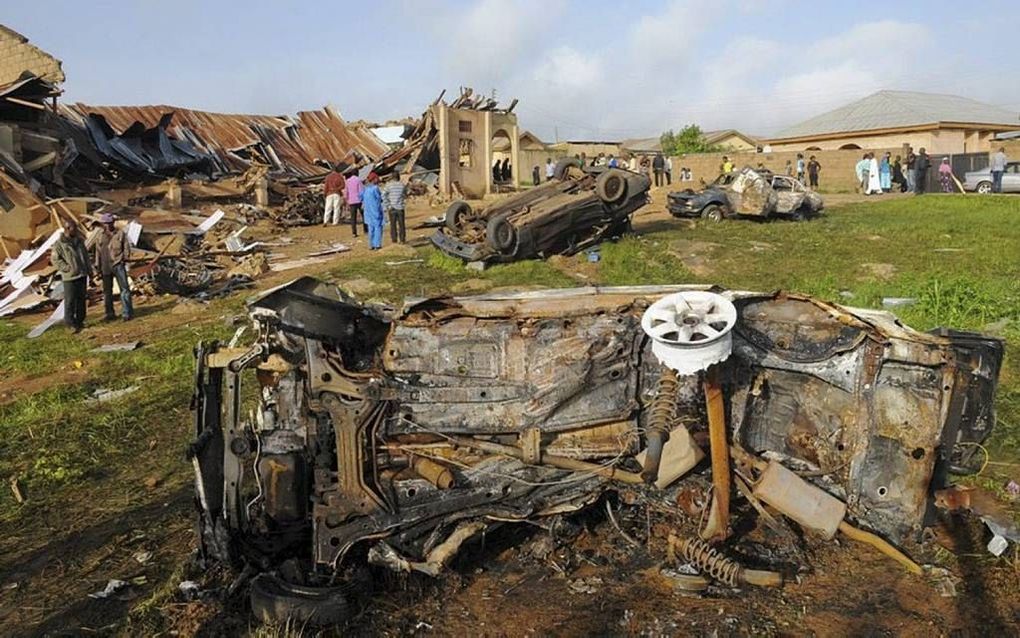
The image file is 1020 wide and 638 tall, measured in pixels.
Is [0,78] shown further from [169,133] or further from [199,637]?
[199,637]

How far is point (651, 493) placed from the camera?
163 inches

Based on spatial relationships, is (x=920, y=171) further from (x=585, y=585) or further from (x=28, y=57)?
(x=28, y=57)

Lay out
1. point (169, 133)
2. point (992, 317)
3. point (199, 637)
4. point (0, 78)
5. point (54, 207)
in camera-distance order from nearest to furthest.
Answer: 1. point (199, 637)
2. point (992, 317)
3. point (54, 207)
4. point (0, 78)
5. point (169, 133)

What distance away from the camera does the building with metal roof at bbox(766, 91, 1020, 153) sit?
1289 inches

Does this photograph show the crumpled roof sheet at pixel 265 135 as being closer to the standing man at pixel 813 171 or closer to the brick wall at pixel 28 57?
the brick wall at pixel 28 57

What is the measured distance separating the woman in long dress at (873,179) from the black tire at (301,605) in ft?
86.7

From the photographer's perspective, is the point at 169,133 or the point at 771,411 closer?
the point at 771,411

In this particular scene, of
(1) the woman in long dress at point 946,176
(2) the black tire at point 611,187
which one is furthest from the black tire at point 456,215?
(1) the woman in long dress at point 946,176

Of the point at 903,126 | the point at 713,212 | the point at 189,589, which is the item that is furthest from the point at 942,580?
the point at 903,126

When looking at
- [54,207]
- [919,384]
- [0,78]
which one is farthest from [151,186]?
[919,384]

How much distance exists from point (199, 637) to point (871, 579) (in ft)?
11.2

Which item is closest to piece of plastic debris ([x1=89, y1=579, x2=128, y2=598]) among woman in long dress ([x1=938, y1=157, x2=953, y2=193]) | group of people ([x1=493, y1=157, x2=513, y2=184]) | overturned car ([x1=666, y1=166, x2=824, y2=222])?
overturned car ([x1=666, y1=166, x2=824, y2=222])

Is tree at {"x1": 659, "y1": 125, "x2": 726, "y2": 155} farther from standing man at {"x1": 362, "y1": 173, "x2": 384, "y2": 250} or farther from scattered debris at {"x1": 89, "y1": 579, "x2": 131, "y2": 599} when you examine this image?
scattered debris at {"x1": 89, "y1": 579, "x2": 131, "y2": 599}

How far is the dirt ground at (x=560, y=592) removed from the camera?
3.66m
